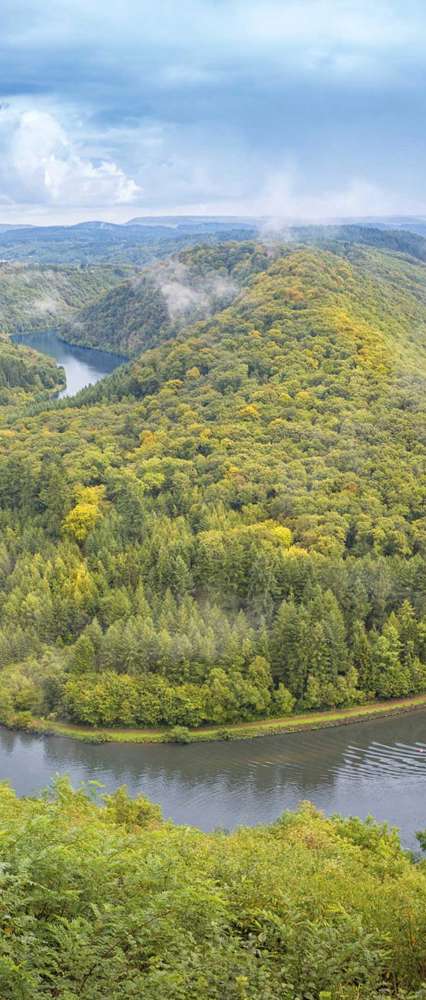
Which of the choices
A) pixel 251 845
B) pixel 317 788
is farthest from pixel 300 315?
pixel 251 845

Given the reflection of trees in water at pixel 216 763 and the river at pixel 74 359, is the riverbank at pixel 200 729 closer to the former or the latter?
the reflection of trees in water at pixel 216 763

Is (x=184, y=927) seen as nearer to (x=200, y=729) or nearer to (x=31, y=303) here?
(x=200, y=729)

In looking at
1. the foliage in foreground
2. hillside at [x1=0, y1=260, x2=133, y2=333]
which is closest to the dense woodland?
the foliage in foreground

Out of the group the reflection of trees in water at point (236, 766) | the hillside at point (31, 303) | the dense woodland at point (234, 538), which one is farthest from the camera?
the hillside at point (31, 303)

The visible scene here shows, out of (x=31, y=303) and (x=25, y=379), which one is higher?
(x=31, y=303)

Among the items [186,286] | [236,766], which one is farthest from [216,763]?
[186,286]

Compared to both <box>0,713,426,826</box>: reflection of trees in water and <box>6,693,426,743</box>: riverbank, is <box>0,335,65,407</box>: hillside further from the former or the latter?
<box>0,713,426,826</box>: reflection of trees in water

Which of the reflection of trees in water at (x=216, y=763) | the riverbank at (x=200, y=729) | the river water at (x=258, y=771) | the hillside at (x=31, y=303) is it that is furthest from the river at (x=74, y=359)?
the river water at (x=258, y=771)
